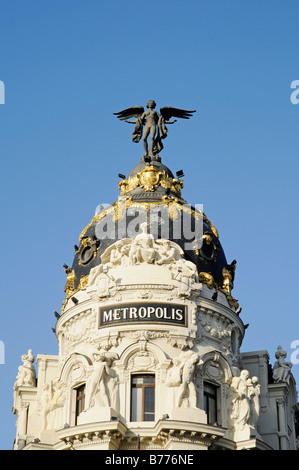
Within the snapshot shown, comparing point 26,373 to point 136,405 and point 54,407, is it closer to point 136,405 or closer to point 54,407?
point 54,407

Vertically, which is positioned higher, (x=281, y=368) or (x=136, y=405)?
(x=281, y=368)

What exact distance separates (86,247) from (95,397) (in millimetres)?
9488

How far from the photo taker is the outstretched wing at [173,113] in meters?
63.0

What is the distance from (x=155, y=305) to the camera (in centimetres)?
5191

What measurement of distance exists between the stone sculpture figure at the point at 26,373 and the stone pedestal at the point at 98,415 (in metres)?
7.96

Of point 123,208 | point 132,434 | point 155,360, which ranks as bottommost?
point 132,434

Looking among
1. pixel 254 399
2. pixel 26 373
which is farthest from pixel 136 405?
pixel 26 373

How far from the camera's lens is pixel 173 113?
6356cm

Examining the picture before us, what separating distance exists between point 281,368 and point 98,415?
13.1m

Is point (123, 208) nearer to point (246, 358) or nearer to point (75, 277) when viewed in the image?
point (75, 277)

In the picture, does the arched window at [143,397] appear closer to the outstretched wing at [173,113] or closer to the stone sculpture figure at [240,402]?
the stone sculpture figure at [240,402]

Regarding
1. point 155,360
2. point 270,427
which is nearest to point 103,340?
point 155,360

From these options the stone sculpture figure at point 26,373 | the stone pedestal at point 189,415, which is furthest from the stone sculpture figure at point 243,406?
the stone sculpture figure at point 26,373

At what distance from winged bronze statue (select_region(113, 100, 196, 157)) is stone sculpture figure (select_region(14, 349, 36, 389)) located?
13.1m
